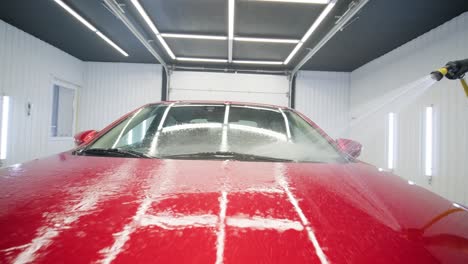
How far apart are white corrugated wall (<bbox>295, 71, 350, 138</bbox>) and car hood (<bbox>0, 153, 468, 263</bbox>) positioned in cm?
779

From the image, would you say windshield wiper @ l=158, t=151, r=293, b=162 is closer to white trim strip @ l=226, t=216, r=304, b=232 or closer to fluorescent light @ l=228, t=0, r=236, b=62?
white trim strip @ l=226, t=216, r=304, b=232

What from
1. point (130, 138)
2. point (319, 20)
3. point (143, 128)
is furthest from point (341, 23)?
point (130, 138)

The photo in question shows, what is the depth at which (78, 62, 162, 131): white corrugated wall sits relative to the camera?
8219 mm

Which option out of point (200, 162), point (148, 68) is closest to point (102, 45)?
point (148, 68)

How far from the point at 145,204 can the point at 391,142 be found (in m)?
6.84

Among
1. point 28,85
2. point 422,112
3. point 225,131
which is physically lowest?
point 225,131

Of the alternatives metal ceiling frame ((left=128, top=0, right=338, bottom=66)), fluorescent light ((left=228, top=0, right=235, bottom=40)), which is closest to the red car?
fluorescent light ((left=228, top=0, right=235, bottom=40))

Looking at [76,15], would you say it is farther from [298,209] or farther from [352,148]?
[298,209]

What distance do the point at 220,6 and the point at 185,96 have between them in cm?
415

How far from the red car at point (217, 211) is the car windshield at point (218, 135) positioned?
15 mm

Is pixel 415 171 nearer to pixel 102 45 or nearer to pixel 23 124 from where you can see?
pixel 102 45

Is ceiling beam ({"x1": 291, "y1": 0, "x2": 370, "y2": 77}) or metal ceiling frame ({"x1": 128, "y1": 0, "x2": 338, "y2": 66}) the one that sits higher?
metal ceiling frame ({"x1": 128, "y1": 0, "x2": 338, "y2": 66})

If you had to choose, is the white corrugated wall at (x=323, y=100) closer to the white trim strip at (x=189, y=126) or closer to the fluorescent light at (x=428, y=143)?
the fluorescent light at (x=428, y=143)

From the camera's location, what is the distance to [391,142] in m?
6.32
